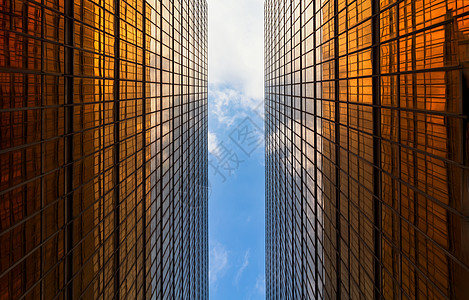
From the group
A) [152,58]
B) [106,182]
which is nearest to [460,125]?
[106,182]

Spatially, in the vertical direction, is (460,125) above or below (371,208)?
above

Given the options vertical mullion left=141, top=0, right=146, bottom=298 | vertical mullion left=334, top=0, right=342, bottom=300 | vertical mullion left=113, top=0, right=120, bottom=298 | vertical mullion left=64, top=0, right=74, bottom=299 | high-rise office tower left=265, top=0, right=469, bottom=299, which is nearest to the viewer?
high-rise office tower left=265, top=0, right=469, bottom=299

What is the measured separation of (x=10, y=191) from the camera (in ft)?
28.9

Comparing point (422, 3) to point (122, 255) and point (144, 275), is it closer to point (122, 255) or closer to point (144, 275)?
point (122, 255)

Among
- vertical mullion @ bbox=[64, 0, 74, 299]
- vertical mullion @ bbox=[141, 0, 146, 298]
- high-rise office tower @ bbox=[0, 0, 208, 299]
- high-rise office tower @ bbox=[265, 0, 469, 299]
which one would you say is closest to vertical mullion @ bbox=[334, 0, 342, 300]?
high-rise office tower @ bbox=[265, 0, 469, 299]

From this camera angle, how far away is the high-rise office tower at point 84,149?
9.06 m

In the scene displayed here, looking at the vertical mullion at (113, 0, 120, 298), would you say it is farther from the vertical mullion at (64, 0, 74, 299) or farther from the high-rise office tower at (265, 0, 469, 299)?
the high-rise office tower at (265, 0, 469, 299)

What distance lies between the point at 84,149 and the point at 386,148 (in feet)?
50.2

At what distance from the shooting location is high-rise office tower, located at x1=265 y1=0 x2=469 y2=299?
818cm

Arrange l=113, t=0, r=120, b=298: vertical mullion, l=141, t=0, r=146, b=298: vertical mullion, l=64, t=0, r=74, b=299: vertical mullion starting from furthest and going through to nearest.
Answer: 1. l=141, t=0, r=146, b=298: vertical mullion
2. l=113, t=0, r=120, b=298: vertical mullion
3. l=64, t=0, r=74, b=299: vertical mullion

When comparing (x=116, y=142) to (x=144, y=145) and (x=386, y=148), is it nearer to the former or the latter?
(x=144, y=145)

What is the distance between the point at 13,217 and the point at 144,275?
14878mm

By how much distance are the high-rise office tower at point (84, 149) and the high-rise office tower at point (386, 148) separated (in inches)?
582

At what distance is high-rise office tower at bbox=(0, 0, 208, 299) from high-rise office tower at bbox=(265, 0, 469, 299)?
1478 cm
